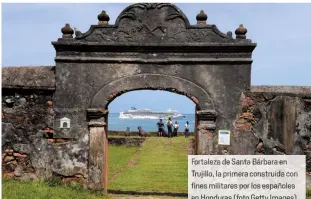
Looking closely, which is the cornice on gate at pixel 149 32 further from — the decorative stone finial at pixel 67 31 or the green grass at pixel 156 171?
the green grass at pixel 156 171

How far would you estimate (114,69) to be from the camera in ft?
28.3

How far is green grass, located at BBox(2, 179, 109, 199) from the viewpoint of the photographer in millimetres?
7537

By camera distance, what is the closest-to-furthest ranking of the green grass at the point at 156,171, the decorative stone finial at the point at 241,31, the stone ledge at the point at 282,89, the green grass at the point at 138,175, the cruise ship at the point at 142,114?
the green grass at the point at 138,175 < the decorative stone finial at the point at 241,31 < the stone ledge at the point at 282,89 < the green grass at the point at 156,171 < the cruise ship at the point at 142,114

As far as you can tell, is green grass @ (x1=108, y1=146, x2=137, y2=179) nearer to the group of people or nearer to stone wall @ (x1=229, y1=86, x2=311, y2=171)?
the group of people

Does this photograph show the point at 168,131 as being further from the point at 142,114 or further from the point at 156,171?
the point at 142,114

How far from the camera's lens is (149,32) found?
858 cm

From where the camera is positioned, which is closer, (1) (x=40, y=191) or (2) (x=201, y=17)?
(1) (x=40, y=191)

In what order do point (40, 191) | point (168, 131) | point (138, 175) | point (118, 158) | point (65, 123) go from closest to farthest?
1. point (40, 191)
2. point (65, 123)
3. point (138, 175)
4. point (118, 158)
5. point (168, 131)

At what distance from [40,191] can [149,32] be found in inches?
144

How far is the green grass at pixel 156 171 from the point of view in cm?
1013

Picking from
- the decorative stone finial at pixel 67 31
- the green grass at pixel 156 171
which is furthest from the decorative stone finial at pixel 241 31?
the green grass at pixel 156 171

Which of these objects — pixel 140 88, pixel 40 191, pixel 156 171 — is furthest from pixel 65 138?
pixel 156 171

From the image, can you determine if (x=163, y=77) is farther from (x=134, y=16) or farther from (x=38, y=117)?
(x=38, y=117)

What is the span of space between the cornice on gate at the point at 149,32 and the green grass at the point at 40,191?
2710 mm
